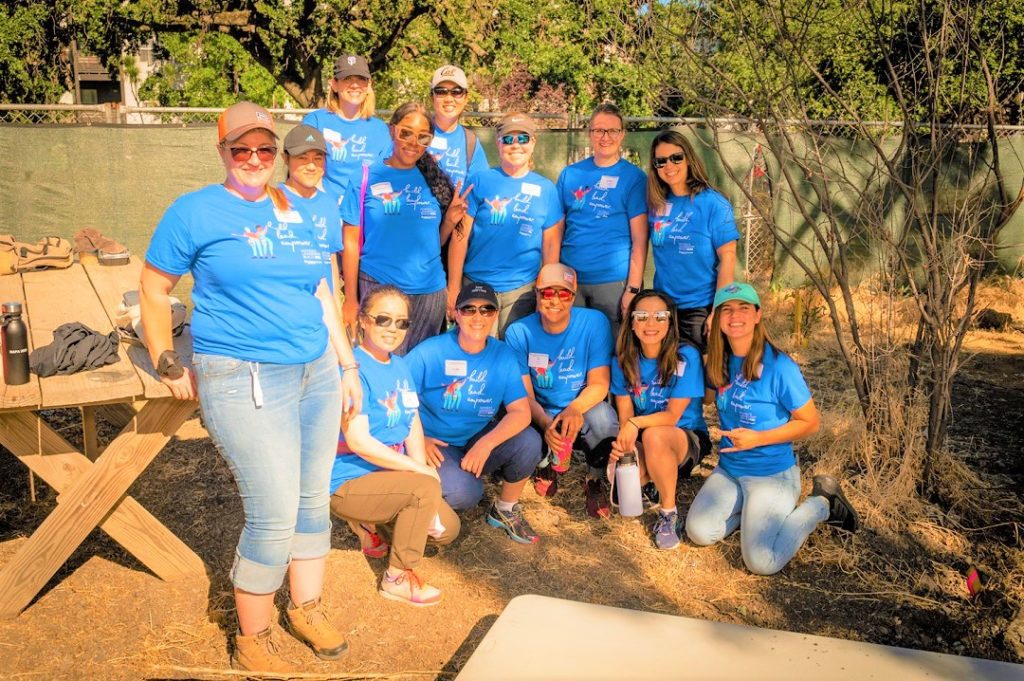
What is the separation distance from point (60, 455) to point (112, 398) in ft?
1.55

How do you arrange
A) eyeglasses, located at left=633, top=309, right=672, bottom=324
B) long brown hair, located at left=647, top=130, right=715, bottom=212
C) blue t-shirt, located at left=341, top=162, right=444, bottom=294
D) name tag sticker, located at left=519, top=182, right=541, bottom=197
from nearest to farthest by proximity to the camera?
eyeglasses, located at left=633, top=309, right=672, bottom=324, blue t-shirt, located at left=341, top=162, right=444, bottom=294, long brown hair, located at left=647, top=130, right=715, bottom=212, name tag sticker, located at left=519, top=182, right=541, bottom=197

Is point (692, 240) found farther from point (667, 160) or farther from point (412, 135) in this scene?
point (412, 135)

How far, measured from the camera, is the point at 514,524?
4680 millimetres

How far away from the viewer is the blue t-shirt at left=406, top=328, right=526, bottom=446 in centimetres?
459

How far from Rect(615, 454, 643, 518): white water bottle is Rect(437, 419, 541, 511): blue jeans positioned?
1.35ft

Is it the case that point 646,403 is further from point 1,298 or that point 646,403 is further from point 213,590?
point 1,298

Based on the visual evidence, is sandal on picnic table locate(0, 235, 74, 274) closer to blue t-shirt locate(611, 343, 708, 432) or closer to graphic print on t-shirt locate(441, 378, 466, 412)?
graphic print on t-shirt locate(441, 378, 466, 412)

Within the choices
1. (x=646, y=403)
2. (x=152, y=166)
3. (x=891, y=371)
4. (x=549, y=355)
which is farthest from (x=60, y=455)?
(x=152, y=166)

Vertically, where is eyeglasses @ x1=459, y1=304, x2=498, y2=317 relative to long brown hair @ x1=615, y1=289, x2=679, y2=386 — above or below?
above

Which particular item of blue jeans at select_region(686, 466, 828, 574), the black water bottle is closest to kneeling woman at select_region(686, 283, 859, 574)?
blue jeans at select_region(686, 466, 828, 574)

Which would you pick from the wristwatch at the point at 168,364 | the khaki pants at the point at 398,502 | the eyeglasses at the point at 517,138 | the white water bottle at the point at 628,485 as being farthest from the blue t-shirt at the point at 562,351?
the wristwatch at the point at 168,364

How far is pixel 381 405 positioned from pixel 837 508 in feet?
7.40

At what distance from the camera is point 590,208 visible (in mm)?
5215

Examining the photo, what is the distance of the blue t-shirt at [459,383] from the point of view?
4594mm
